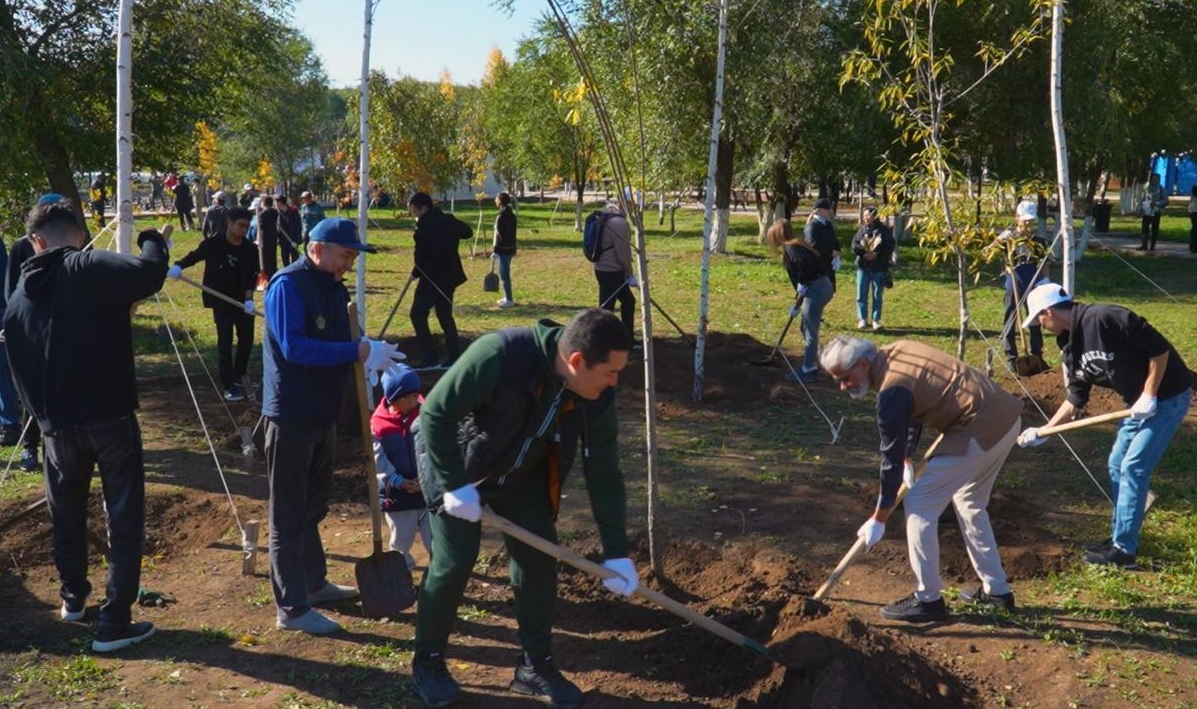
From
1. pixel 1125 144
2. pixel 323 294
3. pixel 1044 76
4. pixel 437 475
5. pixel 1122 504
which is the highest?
pixel 1044 76

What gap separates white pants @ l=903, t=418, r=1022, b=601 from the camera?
17.1ft

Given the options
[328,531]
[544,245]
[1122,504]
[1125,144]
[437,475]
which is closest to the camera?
[437,475]

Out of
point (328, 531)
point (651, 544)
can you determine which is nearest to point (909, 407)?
point (651, 544)

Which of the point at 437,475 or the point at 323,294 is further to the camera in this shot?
the point at 323,294

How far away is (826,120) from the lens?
2088cm

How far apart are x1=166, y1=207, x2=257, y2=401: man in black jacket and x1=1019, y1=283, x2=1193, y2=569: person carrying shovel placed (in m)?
6.72

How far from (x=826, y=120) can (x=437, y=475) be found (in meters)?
18.1

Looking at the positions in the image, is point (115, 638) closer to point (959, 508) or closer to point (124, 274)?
point (124, 274)

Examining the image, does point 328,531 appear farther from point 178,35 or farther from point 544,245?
point 544,245

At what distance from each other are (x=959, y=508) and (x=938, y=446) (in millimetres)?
430

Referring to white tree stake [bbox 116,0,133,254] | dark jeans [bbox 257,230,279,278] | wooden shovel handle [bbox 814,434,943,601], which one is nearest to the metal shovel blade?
wooden shovel handle [bbox 814,434,943,601]

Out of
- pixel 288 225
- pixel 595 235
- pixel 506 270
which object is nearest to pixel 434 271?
pixel 595 235

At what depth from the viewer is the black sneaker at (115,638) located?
495 centimetres

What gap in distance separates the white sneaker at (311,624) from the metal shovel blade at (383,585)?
0.19 m
